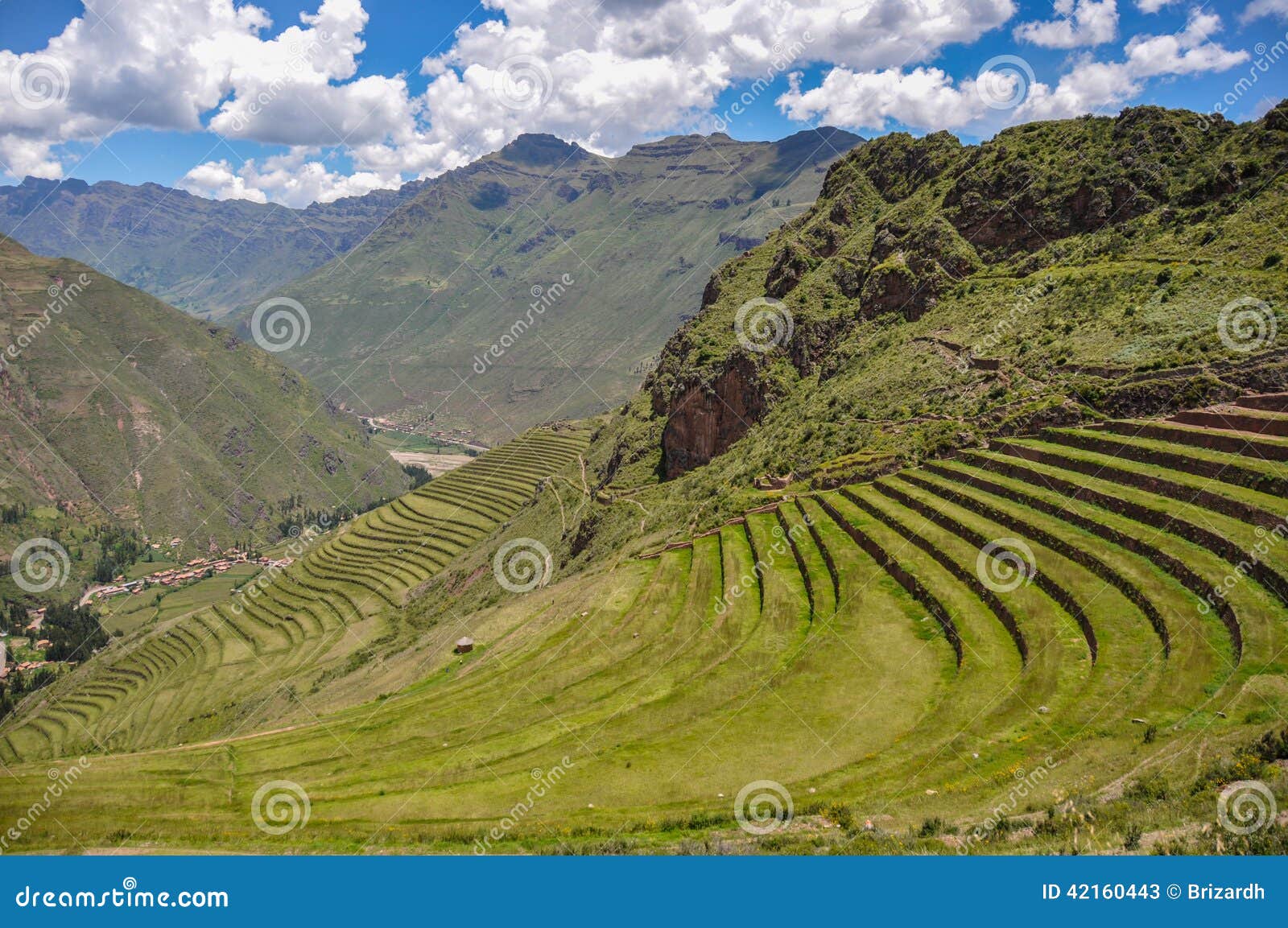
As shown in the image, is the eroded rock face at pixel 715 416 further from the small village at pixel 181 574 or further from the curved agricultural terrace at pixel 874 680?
the small village at pixel 181 574

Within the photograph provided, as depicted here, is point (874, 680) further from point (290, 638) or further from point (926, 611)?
point (290, 638)

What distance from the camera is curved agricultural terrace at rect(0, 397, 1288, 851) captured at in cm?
1836

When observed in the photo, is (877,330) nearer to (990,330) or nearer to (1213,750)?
(990,330)

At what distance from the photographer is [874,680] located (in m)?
24.0

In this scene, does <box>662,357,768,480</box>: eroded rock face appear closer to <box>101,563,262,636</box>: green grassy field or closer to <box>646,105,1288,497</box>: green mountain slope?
<box>646,105,1288,497</box>: green mountain slope

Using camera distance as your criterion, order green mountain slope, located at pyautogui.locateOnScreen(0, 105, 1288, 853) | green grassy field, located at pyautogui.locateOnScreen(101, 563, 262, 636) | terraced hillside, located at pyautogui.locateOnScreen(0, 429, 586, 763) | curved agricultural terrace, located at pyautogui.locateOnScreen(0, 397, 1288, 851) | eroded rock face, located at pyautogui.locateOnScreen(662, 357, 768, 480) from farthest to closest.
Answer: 1. green grassy field, located at pyautogui.locateOnScreen(101, 563, 262, 636)
2. eroded rock face, located at pyautogui.locateOnScreen(662, 357, 768, 480)
3. terraced hillside, located at pyautogui.locateOnScreen(0, 429, 586, 763)
4. curved agricultural terrace, located at pyautogui.locateOnScreen(0, 397, 1288, 851)
5. green mountain slope, located at pyautogui.locateOnScreen(0, 105, 1288, 853)

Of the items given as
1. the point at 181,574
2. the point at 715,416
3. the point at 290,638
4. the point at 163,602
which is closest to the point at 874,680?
the point at 715,416

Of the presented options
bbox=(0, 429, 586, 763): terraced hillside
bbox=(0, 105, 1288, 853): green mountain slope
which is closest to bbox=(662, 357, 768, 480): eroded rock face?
bbox=(0, 105, 1288, 853): green mountain slope

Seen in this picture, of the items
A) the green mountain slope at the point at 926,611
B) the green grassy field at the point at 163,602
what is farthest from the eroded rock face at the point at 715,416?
the green grassy field at the point at 163,602

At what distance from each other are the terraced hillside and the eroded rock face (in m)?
32.5

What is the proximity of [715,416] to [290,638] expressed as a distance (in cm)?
5722

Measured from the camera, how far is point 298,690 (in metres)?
61.6

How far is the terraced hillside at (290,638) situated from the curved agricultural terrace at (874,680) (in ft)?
71.7

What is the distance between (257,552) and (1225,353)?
693 feet
